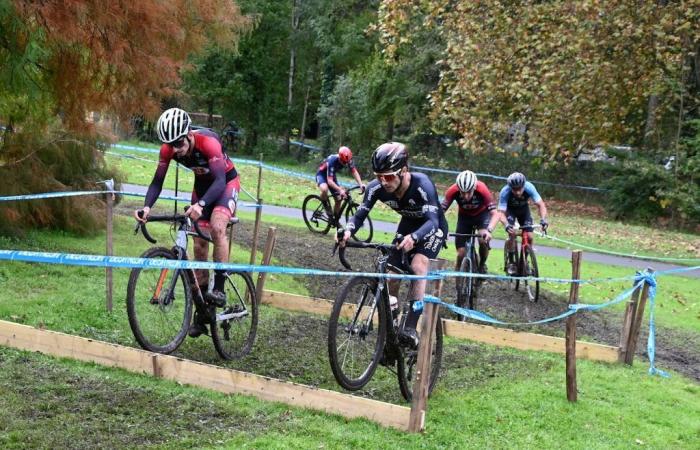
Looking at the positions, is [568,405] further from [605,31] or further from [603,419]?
[605,31]

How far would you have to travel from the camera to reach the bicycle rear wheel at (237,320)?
8.63 m

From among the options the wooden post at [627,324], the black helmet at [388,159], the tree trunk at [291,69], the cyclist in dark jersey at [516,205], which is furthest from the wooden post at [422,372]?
the tree trunk at [291,69]

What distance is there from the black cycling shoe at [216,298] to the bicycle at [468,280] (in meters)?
4.72

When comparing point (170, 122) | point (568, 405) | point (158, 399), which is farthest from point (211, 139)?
point (568, 405)

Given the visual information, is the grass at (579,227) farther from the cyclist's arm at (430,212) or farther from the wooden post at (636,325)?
the cyclist's arm at (430,212)

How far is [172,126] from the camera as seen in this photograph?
8086mm

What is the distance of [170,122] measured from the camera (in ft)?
26.5

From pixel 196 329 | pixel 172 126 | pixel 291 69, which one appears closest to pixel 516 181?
pixel 196 329

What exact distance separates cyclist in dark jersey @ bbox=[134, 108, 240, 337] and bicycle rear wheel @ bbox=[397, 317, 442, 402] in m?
1.81

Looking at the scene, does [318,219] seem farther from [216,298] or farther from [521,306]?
[216,298]

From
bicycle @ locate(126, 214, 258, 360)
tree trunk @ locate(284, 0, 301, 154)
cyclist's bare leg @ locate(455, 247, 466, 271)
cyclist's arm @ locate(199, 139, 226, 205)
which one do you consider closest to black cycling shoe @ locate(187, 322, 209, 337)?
bicycle @ locate(126, 214, 258, 360)

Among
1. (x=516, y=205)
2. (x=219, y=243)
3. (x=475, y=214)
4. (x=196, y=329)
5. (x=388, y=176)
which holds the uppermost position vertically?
(x=388, y=176)

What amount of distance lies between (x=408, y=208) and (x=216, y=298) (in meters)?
1.97

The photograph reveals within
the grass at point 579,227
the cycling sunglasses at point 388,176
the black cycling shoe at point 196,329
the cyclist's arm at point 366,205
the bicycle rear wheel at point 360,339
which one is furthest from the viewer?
the grass at point 579,227
